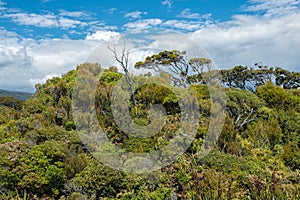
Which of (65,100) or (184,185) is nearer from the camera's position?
(184,185)

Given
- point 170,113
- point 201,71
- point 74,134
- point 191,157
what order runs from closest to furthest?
point 191,157 → point 74,134 → point 170,113 → point 201,71

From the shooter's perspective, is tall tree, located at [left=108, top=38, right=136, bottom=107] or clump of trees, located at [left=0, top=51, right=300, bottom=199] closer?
clump of trees, located at [left=0, top=51, right=300, bottom=199]

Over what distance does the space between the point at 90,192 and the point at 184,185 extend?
2.09 meters

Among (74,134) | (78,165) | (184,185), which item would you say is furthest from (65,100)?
(184,185)

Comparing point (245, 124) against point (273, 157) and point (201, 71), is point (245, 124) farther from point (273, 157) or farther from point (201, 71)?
point (201, 71)

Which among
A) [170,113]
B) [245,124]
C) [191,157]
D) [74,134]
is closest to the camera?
[191,157]

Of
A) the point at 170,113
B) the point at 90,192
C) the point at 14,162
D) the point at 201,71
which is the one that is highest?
the point at 201,71

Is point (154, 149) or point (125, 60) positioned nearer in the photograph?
point (154, 149)

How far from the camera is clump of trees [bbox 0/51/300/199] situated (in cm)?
706

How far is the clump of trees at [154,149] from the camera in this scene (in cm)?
706

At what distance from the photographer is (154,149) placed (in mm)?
8438

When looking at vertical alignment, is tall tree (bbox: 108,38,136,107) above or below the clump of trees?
above

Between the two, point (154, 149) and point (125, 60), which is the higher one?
point (125, 60)

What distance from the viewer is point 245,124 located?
1162 cm
